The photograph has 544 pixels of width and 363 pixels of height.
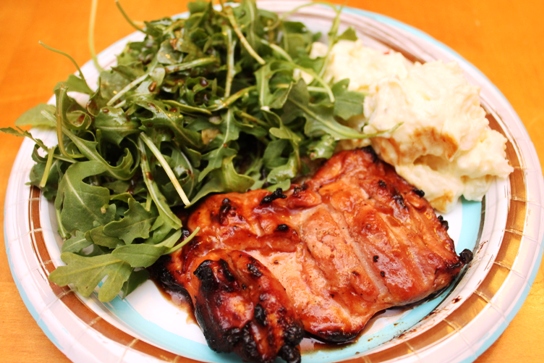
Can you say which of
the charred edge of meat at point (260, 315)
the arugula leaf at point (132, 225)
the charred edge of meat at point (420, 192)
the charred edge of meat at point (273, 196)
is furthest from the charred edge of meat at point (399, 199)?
the arugula leaf at point (132, 225)

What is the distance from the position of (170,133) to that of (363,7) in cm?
330

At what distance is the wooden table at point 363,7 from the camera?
161 inches

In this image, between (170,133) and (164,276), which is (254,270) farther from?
(170,133)

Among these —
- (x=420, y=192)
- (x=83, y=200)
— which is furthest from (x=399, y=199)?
(x=83, y=200)

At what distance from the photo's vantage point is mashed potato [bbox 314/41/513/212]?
9.74 ft

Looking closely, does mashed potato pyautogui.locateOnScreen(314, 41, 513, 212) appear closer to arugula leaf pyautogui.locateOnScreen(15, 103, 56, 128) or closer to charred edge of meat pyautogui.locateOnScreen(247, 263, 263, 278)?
charred edge of meat pyautogui.locateOnScreen(247, 263, 263, 278)

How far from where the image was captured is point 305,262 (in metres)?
2.59

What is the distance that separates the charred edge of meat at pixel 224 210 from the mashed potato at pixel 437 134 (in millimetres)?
1219

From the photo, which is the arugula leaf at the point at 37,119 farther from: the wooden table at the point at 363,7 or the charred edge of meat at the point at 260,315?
the charred edge of meat at the point at 260,315

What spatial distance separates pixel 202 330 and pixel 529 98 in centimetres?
364

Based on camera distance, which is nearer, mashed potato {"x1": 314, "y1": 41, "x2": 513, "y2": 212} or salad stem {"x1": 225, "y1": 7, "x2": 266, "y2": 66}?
mashed potato {"x1": 314, "y1": 41, "x2": 513, "y2": 212}

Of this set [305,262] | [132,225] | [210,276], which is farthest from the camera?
[132,225]

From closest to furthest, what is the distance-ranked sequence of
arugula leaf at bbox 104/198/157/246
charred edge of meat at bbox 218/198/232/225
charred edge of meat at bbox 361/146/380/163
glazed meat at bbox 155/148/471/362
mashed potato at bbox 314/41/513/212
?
glazed meat at bbox 155/148/471/362 < arugula leaf at bbox 104/198/157/246 < charred edge of meat at bbox 218/198/232/225 < mashed potato at bbox 314/41/513/212 < charred edge of meat at bbox 361/146/380/163

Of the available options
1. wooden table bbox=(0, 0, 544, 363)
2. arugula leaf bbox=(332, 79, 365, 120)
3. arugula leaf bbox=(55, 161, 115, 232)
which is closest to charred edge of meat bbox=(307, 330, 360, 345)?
arugula leaf bbox=(55, 161, 115, 232)
